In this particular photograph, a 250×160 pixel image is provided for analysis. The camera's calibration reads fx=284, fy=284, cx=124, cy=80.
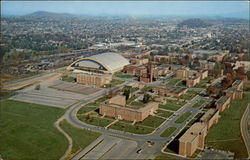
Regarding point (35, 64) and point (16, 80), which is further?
point (35, 64)

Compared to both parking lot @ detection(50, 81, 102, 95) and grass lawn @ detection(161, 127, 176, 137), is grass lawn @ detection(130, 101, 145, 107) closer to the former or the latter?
parking lot @ detection(50, 81, 102, 95)

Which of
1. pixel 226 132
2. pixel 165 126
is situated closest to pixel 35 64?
pixel 165 126

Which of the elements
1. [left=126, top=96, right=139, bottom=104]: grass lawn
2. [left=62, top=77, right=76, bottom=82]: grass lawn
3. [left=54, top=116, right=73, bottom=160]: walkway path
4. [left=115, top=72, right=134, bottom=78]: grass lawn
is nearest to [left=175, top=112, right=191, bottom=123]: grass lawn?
[left=126, top=96, right=139, bottom=104]: grass lawn

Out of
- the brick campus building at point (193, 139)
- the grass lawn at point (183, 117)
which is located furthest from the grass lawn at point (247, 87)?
the brick campus building at point (193, 139)

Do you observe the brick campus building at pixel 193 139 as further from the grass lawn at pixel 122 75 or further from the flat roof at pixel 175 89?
the grass lawn at pixel 122 75

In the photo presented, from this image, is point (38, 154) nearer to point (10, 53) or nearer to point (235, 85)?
point (235, 85)

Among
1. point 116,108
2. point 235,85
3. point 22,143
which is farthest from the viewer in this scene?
point 235,85
